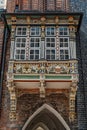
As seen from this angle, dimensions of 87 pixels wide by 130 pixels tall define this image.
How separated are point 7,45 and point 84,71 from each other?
3991 mm

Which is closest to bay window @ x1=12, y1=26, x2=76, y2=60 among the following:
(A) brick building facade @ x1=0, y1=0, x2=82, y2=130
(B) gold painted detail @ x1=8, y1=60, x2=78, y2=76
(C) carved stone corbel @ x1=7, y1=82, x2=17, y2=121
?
(A) brick building facade @ x1=0, y1=0, x2=82, y2=130

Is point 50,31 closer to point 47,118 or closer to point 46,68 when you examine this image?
point 46,68

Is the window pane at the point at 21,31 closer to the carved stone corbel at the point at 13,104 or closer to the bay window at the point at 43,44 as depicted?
the bay window at the point at 43,44

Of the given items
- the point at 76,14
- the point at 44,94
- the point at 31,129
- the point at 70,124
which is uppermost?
the point at 76,14

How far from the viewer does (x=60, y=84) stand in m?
14.6

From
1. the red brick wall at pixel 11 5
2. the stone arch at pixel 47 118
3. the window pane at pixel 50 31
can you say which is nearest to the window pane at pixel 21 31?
the window pane at pixel 50 31

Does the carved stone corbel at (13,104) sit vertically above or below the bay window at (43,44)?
below

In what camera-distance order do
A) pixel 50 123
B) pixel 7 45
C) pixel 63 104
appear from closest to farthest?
1. pixel 63 104
2. pixel 7 45
3. pixel 50 123

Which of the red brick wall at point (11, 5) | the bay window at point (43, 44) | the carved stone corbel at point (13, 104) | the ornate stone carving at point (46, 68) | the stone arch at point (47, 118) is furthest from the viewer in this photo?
the red brick wall at point (11, 5)

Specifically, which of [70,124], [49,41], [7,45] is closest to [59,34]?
[49,41]

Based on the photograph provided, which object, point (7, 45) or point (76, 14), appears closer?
point (76, 14)

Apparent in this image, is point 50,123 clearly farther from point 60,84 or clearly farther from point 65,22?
point 65,22

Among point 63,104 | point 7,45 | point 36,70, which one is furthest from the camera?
point 7,45

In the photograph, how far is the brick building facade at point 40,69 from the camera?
14.1 meters
